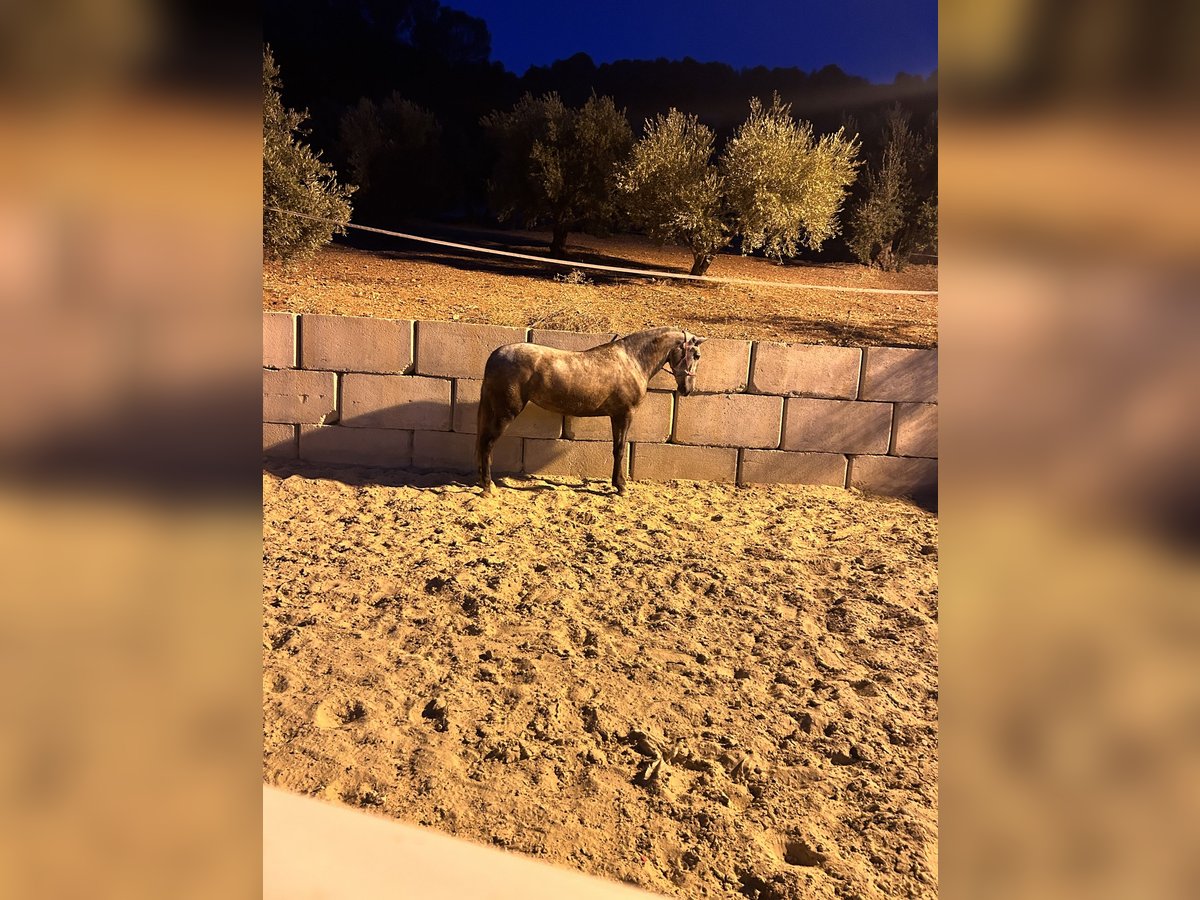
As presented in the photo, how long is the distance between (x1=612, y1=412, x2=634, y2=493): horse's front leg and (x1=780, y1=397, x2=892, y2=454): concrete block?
1.39 m

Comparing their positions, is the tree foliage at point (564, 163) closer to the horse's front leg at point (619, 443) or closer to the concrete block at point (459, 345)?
the concrete block at point (459, 345)

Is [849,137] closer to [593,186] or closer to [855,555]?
[593,186]

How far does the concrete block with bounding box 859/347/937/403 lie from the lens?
241 inches

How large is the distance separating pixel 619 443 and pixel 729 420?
1017 millimetres

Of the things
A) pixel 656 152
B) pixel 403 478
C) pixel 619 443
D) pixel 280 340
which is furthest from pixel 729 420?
pixel 656 152

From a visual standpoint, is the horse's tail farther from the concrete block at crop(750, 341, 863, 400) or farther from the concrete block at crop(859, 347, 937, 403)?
the concrete block at crop(859, 347, 937, 403)

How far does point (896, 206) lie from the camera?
33.5 feet

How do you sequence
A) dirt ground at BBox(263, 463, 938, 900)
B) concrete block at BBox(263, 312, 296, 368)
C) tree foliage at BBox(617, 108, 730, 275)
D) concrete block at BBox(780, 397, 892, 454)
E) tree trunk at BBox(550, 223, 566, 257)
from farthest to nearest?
tree trunk at BBox(550, 223, 566, 257)
tree foliage at BBox(617, 108, 730, 275)
concrete block at BBox(780, 397, 892, 454)
concrete block at BBox(263, 312, 296, 368)
dirt ground at BBox(263, 463, 938, 900)

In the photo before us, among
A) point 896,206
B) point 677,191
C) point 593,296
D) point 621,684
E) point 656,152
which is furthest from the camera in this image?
point 896,206

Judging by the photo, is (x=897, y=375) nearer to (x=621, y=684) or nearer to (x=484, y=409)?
(x=484, y=409)

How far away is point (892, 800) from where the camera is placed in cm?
253

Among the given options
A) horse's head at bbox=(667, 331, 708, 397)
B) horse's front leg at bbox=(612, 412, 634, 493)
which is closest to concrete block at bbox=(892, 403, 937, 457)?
horse's head at bbox=(667, 331, 708, 397)

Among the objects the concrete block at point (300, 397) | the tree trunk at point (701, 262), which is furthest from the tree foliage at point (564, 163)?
the concrete block at point (300, 397)
